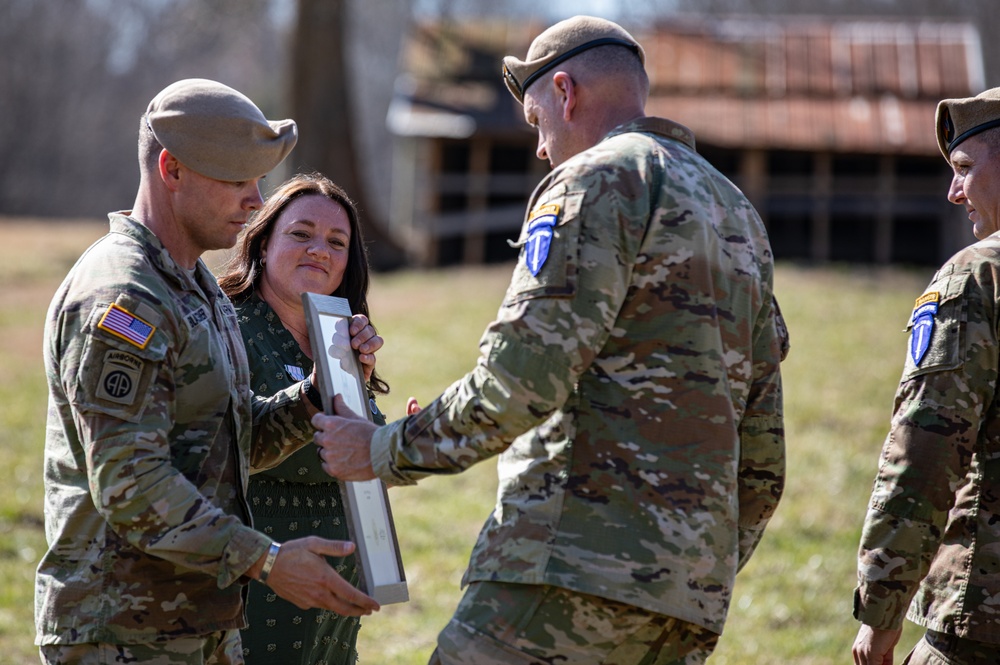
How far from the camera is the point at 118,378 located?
2869 millimetres

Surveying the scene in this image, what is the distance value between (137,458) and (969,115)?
272cm

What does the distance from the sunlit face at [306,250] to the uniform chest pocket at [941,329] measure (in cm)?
213

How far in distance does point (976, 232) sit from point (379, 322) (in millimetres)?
12159

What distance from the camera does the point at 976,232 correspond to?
3668 millimetres

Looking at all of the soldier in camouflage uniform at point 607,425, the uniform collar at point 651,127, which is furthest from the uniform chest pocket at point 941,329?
the uniform collar at point 651,127

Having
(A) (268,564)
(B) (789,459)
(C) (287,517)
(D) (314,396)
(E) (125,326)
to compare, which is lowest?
(B) (789,459)

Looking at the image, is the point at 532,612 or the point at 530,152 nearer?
the point at 532,612

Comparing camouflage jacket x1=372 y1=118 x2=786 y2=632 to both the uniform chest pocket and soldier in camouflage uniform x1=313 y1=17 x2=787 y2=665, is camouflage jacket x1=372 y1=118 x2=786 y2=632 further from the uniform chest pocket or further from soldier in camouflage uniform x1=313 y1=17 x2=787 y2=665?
the uniform chest pocket

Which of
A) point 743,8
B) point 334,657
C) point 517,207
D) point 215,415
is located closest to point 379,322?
point 517,207

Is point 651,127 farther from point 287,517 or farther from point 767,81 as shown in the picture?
point 767,81

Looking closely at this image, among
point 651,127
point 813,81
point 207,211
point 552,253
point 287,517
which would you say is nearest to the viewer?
point 552,253

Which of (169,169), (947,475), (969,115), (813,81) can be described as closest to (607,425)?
(947,475)

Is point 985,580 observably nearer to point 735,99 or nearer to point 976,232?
point 976,232

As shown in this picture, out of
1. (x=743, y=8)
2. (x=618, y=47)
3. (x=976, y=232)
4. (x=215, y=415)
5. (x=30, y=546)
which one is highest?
(x=743, y=8)
